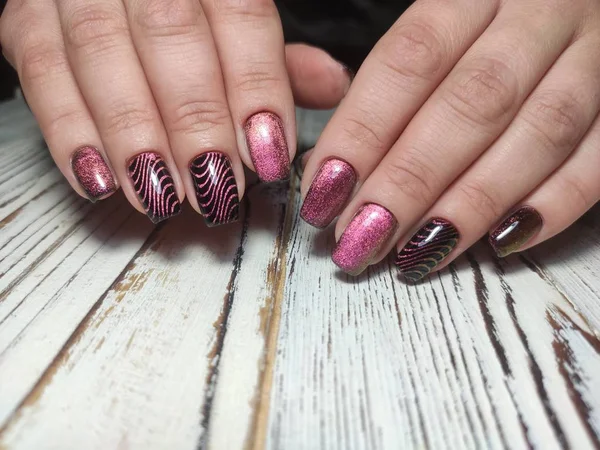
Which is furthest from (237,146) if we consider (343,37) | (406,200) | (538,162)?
(343,37)

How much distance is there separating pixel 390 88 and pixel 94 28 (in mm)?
288

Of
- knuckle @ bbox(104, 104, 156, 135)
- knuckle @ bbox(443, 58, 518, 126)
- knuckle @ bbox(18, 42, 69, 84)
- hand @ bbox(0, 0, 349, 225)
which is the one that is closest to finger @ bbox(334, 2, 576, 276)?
knuckle @ bbox(443, 58, 518, 126)

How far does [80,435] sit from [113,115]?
288 mm

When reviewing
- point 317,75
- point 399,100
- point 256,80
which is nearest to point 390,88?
point 399,100

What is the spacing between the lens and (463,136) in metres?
0.48

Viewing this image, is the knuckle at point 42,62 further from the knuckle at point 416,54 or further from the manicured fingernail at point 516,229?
the manicured fingernail at point 516,229

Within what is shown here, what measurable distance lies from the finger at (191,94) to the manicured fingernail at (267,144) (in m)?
0.02

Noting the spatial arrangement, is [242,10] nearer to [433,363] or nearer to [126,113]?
[126,113]

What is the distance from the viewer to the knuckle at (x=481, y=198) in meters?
0.49

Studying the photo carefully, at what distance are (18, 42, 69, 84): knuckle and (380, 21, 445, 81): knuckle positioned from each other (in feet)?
1.05

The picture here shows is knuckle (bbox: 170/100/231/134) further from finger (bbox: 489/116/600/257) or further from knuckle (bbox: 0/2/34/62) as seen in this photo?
finger (bbox: 489/116/600/257)

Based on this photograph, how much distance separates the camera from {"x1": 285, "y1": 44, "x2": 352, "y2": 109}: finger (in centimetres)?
70

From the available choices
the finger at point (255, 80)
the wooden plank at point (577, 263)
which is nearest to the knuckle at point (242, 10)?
the finger at point (255, 80)

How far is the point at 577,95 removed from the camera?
1.60 feet
